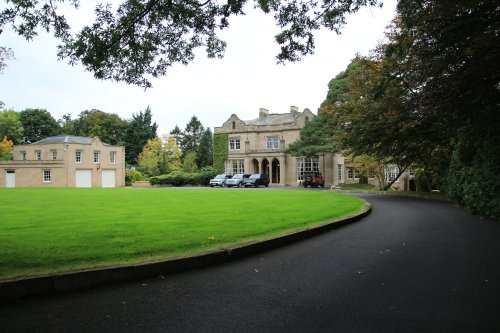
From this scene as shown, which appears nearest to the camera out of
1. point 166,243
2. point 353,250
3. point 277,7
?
point 166,243

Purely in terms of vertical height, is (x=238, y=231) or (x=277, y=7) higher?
(x=277, y=7)

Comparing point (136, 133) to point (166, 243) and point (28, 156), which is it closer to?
point (28, 156)

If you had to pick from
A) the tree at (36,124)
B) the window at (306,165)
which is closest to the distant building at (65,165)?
the tree at (36,124)

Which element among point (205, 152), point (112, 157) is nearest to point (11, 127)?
point (112, 157)

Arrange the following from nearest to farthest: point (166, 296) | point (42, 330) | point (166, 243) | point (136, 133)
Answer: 1. point (42, 330)
2. point (166, 296)
3. point (166, 243)
4. point (136, 133)

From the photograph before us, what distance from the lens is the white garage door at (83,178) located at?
57281mm

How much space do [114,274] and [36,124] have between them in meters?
84.7

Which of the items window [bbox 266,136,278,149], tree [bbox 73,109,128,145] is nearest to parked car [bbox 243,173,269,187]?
window [bbox 266,136,278,149]

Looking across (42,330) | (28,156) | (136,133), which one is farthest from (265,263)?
(136,133)

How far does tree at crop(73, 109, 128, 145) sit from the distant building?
18.2m

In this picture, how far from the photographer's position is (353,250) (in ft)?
26.0

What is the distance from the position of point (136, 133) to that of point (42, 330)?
76.7 m

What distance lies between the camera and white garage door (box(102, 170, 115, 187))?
59900 mm

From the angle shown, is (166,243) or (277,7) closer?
(166,243)
